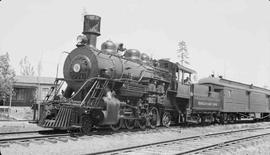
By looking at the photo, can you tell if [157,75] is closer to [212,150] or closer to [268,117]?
[212,150]

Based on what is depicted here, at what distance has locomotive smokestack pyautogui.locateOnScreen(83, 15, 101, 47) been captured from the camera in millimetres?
13523

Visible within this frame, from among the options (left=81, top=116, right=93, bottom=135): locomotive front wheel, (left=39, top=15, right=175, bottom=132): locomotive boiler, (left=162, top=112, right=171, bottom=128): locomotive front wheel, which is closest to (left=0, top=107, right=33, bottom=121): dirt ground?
(left=162, top=112, right=171, bottom=128): locomotive front wheel

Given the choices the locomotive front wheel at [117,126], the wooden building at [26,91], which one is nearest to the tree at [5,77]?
the wooden building at [26,91]

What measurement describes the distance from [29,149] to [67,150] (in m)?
1.07

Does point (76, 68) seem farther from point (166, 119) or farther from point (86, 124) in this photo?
point (166, 119)

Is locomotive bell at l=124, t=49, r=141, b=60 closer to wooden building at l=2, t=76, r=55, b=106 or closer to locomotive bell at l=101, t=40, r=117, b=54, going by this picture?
locomotive bell at l=101, t=40, r=117, b=54

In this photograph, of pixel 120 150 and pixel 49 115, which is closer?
pixel 120 150

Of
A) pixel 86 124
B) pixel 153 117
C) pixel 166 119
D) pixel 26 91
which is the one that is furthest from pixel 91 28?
pixel 26 91

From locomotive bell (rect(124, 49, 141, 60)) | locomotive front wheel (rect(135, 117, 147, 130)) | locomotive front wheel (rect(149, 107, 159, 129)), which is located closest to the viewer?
locomotive front wheel (rect(135, 117, 147, 130))

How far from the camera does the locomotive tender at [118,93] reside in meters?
11.7

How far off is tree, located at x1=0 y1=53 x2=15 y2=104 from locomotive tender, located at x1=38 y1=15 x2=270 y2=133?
16997 millimetres

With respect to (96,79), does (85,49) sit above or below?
above

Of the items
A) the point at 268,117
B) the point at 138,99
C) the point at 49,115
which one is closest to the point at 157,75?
the point at 138,99

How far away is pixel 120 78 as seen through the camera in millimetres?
13719
